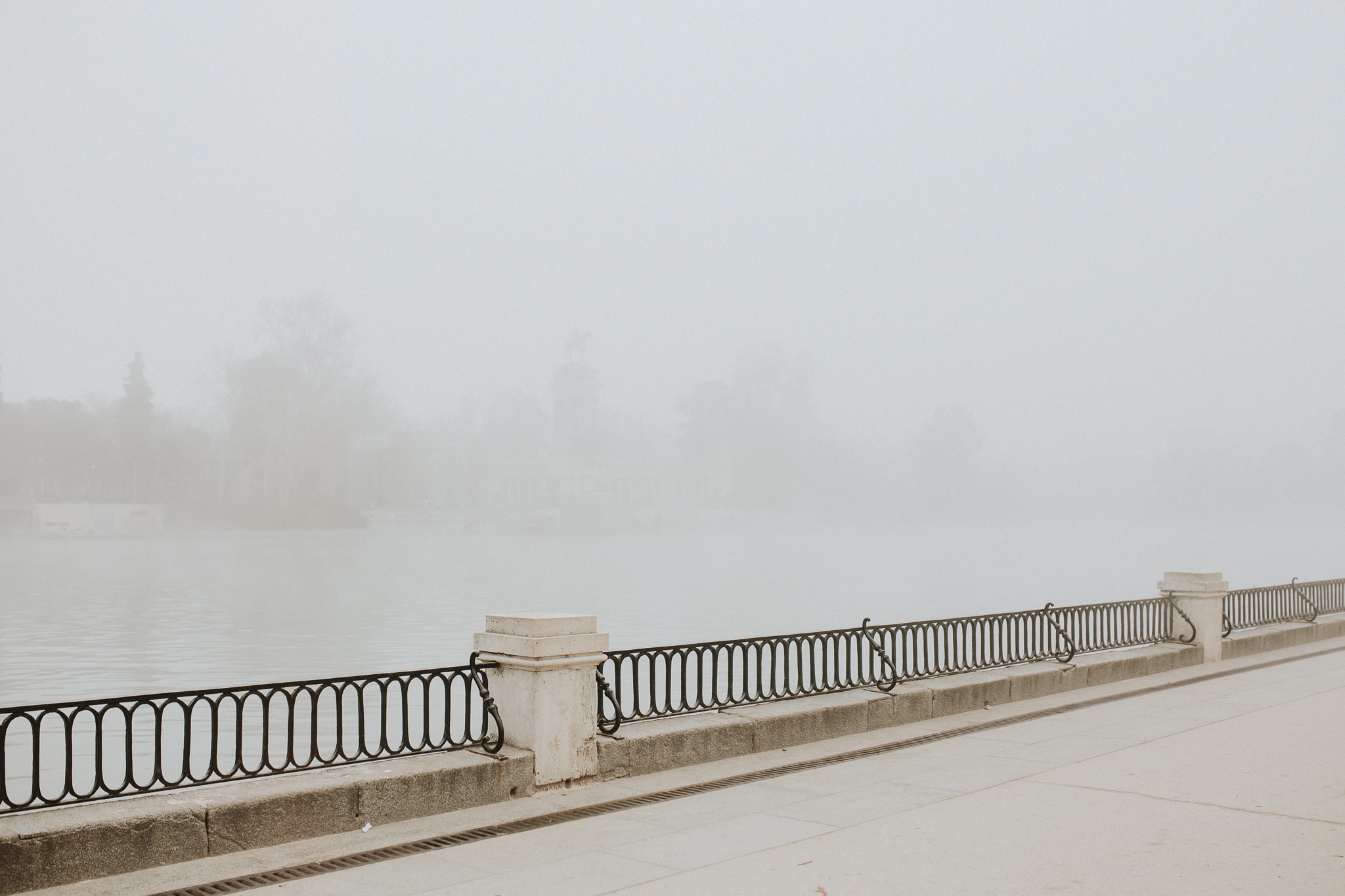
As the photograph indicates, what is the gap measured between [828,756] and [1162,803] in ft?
8.84

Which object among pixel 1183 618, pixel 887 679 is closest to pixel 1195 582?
pixel 1183 618

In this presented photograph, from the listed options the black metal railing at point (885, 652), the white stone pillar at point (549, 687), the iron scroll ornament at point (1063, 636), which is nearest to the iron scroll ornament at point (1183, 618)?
the black metal railing at point (885, 652)

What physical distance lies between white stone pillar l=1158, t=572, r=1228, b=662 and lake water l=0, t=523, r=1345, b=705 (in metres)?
23.9

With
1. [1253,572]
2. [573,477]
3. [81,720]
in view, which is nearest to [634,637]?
[81,720]

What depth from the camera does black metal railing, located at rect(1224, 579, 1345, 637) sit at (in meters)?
18.3

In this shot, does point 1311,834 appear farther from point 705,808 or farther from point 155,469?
point 155,469

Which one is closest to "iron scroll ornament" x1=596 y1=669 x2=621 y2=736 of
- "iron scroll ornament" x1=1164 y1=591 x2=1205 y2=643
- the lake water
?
"iron scroll ornament" x1=1164 y1=591 x2=1205 y2=643

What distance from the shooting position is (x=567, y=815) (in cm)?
768

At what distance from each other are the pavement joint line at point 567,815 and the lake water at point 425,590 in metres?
24.7

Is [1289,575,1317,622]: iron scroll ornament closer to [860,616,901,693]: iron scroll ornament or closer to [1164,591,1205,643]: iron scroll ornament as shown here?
[1164,591,1205,643]: iron scroll ornament

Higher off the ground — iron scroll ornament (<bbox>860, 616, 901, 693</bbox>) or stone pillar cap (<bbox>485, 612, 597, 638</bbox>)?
stone pillar cap (<bbox>485, 612, 597, 638</bbox>)

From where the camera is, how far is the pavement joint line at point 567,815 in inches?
245

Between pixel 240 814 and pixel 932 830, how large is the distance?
14.0 ft

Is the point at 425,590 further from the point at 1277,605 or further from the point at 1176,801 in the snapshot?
the point at 1176,801
